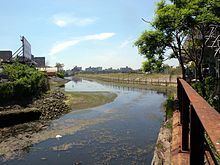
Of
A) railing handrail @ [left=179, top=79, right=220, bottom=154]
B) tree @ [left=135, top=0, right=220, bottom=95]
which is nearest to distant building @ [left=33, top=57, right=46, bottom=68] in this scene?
tree @ [left=135, top=0, right=220, bottom=95]

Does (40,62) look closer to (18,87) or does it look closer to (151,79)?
(151,79)

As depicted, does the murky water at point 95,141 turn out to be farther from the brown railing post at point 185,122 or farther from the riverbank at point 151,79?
the riverbank at point 151,79

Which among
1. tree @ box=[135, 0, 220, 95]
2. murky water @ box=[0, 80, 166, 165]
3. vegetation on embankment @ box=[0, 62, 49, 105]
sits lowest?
murky water @ box=[0, 80, 166, 165]

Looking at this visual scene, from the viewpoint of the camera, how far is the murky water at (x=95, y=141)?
14.4 metres

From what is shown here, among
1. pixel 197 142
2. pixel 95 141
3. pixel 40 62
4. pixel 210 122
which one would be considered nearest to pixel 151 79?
pixel 40 62

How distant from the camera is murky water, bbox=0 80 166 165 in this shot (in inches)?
567

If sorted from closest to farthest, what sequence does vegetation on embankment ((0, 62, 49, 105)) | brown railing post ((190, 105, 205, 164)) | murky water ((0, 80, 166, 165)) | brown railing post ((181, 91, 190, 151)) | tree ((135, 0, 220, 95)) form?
brown railing post ((190, 105, 205, 164)), brown railing post ((181, 91, 190, 151)), murky water ((0, 80, 166, 165)), tree ((135, 0, 220, 95)), vegetation on embankment ((0, 62, 49, 105))

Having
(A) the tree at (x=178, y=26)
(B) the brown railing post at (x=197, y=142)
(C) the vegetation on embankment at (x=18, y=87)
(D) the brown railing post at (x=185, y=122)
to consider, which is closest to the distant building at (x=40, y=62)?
(C) the vegetation on embankment at (x=18, y=87)

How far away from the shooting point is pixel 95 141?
17.6 metres

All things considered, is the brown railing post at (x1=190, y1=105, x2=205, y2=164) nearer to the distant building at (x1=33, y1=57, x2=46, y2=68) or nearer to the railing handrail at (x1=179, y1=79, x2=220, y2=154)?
the railing handrail at (x1=179, y1=79, x2=220, y2=154)

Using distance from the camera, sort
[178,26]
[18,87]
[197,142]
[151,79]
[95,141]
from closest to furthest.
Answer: [197,142]
[95,141]
[178,26]
[18,87]
[151,79]

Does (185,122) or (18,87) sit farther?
(18,87)

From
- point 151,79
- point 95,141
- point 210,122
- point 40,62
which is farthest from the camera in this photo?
point 40,62

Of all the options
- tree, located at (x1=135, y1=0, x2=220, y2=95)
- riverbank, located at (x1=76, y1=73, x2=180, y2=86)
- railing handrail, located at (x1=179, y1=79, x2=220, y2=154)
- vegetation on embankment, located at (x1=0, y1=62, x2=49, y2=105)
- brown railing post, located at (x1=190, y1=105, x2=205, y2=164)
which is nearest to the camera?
railing handrail, located at (x1=179, y1=79, x2=220, y2=154)
